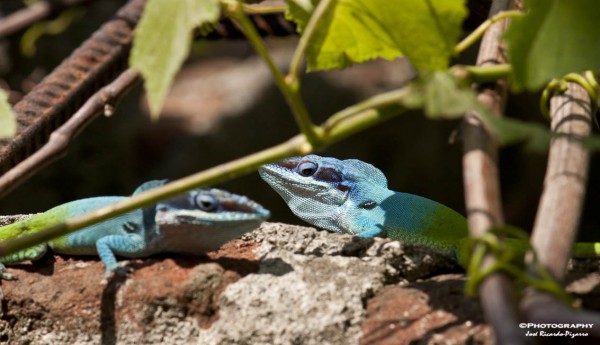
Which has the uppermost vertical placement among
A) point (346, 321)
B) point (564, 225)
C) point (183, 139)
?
point (564, 225)

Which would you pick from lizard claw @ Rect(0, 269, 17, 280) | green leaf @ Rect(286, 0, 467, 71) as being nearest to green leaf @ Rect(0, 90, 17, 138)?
green leaf @ Rect(286, 0, 467, 71)

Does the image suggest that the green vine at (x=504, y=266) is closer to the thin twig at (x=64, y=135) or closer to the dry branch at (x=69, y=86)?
the thin twig at (x=64, y=135)

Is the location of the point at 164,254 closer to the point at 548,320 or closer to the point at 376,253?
the point at 376,253

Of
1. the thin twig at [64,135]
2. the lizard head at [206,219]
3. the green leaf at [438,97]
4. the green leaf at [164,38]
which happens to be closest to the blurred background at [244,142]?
the thin twig at [64,135]

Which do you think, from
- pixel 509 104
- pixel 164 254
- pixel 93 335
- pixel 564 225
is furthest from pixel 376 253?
pixel 509 104

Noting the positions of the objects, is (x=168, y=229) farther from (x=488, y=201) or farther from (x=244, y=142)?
(x=244, y=142)

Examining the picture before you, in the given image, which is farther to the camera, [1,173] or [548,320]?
[1,173]
